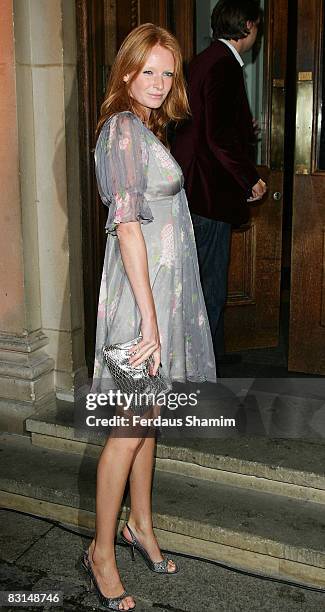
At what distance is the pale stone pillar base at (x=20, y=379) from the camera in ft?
13.0

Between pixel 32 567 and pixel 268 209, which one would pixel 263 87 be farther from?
pixel 32 567

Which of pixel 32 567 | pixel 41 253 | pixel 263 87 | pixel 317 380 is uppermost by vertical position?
pixel 263 87

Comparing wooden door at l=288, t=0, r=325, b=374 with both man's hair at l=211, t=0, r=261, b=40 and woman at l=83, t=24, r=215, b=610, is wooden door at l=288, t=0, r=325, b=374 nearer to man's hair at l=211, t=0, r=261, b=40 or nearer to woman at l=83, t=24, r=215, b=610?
man's hair at l=211, t=0, r=261, b=40

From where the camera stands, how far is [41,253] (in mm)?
4035

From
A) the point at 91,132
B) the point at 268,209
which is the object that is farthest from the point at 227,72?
the point at 268,209

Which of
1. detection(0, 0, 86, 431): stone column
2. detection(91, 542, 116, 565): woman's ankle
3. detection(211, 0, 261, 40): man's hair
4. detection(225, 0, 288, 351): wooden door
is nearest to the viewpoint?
detection(91, 542, 116, 565): woman's ankle

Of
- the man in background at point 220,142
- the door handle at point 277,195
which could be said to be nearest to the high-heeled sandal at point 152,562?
the man in background at point 220,142

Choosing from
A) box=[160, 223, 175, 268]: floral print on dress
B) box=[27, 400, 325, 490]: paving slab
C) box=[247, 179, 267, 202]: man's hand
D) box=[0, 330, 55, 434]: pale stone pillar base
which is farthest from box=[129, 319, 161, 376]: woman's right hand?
box=[247, 179, 267, 202]: man's hand

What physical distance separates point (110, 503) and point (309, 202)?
6.95 ft

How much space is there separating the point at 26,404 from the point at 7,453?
258 mm

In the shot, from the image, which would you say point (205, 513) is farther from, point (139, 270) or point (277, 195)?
point (277, 195)

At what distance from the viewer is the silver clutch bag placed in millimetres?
2645

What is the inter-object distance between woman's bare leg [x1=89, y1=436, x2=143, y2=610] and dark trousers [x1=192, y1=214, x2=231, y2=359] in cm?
142

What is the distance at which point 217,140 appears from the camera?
12.5ft
